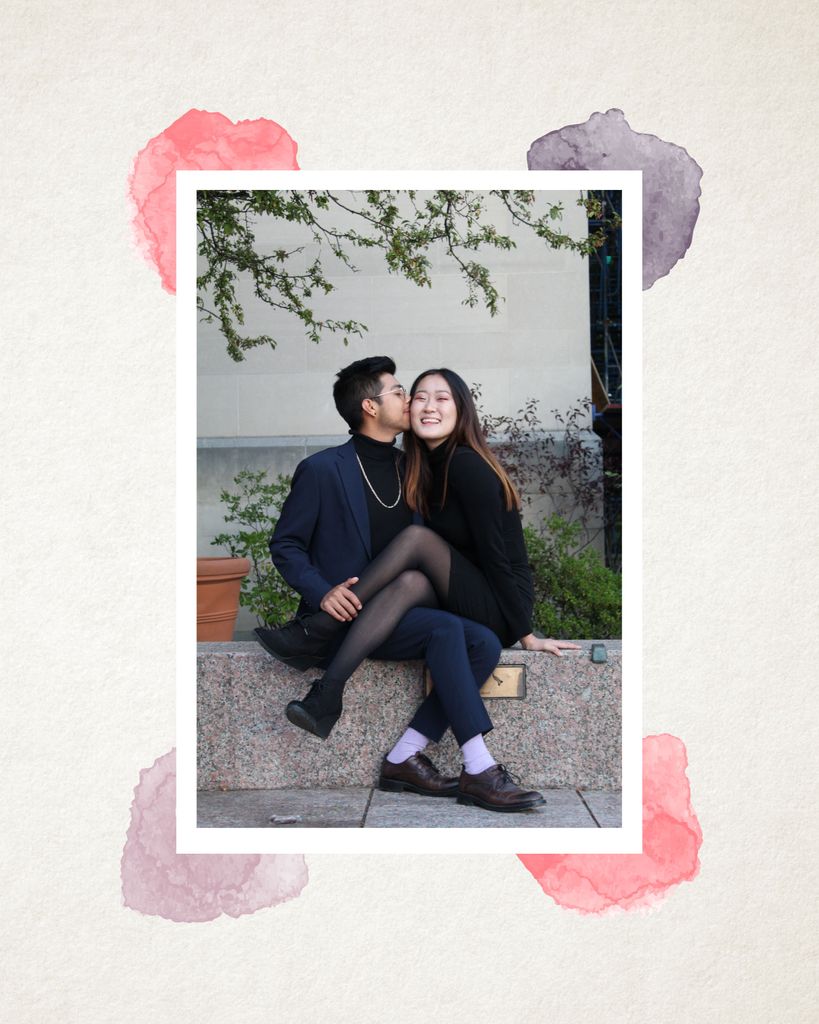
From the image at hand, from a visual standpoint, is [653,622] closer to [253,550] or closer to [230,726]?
[230,726]

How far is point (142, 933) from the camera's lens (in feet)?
8.80

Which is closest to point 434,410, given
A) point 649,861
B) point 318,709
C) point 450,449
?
point 450,449

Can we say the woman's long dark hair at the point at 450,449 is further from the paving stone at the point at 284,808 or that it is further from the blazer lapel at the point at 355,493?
the paving stone at the point at 284,808

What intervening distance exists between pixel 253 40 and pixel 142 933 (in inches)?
92.3

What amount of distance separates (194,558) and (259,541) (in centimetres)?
270

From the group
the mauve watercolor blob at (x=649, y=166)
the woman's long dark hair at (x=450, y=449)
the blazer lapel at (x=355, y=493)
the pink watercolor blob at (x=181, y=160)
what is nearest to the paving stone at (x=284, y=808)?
the blazer lapel at (x=355, y=493)

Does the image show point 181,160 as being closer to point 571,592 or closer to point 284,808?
point 284,808

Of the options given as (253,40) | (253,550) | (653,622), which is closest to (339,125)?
(253,40)

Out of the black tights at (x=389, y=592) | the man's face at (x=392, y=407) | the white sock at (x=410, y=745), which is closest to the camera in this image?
the black tights at (x=389, y=592)

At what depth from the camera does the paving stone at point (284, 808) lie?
10.5ft

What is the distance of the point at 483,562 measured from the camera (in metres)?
3.55

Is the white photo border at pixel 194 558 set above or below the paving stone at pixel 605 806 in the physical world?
above

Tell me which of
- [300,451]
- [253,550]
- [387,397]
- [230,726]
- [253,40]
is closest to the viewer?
[253,40]

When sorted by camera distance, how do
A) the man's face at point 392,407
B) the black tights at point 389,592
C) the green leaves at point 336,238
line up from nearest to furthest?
the black tights at point 389,592 < the man's face at point 392,407 < the green leaves at point 336,238
